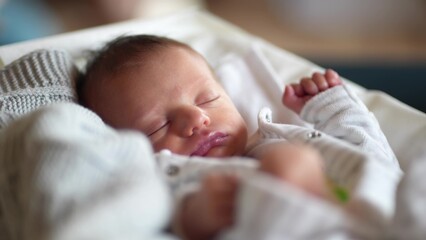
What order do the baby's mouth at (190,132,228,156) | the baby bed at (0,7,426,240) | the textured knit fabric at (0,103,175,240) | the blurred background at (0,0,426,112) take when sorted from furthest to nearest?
1. the blurred background at (0,0,426,112)
2. the baby bed at (0,7,426,240)
3. the baby's mouth at (190,132,228,156)
4. the textured knit fabric at (0,103,175,240)

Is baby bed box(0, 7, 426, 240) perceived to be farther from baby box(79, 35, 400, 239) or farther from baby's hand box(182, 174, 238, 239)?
baby's hand box(182, 174, 238, 239)

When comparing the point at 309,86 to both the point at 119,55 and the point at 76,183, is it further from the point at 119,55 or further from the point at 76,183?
the point at 76,183

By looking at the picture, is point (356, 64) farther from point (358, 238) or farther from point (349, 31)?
point (358, 238)

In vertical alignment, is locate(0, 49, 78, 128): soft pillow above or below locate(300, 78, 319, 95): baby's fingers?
above

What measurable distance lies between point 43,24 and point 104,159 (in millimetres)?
1704

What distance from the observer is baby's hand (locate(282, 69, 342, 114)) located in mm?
954

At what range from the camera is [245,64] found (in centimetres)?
111

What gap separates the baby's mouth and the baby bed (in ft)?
0.55

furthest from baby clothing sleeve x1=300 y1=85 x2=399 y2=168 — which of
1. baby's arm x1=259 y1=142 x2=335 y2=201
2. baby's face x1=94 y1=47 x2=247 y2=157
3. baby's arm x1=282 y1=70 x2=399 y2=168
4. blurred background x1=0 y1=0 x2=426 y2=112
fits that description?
blurred background x1=0 y1=0 x2=426 y2=112

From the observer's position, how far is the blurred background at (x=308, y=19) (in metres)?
2.40

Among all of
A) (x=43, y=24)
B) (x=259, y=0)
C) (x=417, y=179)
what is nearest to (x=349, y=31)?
(x=259, y=0)

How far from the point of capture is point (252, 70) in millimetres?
1104

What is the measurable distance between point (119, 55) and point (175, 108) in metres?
0.14

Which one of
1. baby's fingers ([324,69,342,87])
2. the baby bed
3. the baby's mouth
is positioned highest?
the baby's mouth
